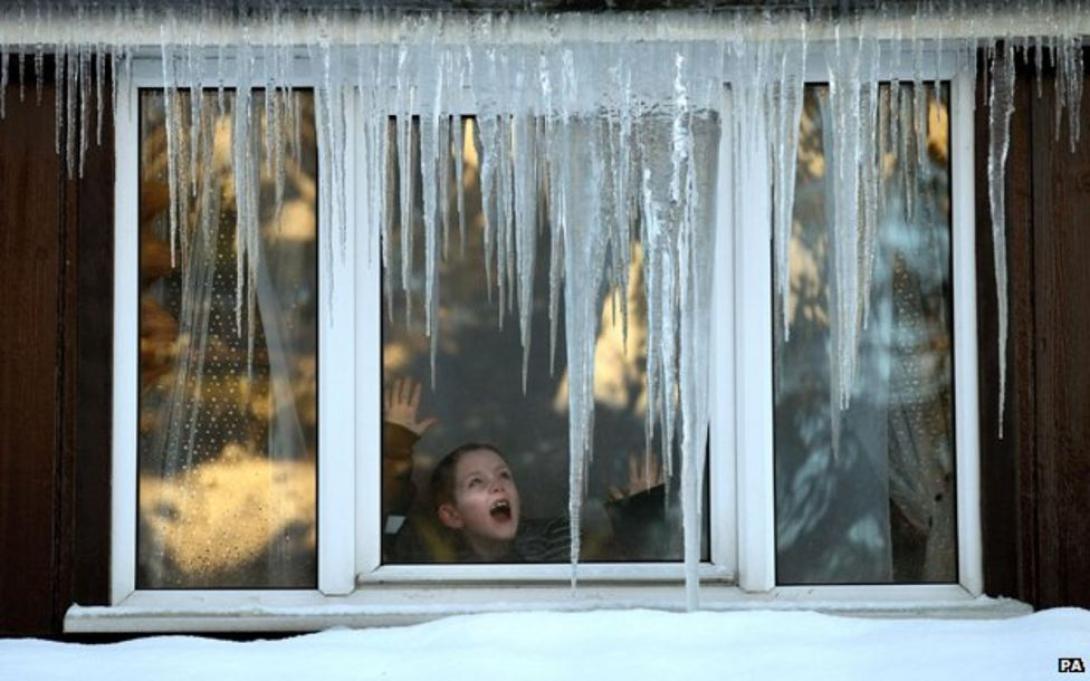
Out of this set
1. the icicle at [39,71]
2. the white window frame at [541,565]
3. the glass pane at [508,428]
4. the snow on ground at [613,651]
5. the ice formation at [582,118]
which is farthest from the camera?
the glass pane at [508,428]

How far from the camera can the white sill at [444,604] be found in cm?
464

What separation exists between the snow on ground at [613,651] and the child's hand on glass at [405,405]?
24.9 inches

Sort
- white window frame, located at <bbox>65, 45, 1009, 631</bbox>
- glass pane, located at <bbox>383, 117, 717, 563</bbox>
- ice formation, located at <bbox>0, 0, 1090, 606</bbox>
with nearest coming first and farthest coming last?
ice formation, located at <bbox>0, 0, 1090, 606</bbox> → white window frame, located at <bbox>65, 45, 1009, 631</bbox> → glass pane, located at <bbox>383, 117, 717, 563</bbox>

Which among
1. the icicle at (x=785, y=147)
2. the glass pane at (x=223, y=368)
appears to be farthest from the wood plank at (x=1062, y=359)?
the glass pane at (x=223, y=368)

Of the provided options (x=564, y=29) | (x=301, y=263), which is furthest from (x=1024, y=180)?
(x=301, y=263)

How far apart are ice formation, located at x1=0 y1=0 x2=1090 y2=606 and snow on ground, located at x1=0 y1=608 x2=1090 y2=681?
247mm

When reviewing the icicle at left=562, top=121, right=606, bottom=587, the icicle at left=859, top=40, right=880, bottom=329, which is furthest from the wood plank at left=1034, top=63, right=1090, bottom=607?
the icicle at left=562, top=121, right=606, bottom=587

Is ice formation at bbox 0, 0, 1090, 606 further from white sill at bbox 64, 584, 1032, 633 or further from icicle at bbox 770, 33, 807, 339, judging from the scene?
white sill at bbox 64, 584, 1032, 633

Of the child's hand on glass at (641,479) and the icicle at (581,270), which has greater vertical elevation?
the icicle at (581,270)

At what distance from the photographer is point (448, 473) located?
4914 mm

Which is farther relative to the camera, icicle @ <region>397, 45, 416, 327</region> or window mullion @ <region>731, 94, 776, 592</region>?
window mullion @ <region>731, 94, 776, 592</region>

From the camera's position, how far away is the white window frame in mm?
4750

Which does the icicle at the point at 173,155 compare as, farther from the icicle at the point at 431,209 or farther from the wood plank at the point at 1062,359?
the wood plank at the point at 1062,359

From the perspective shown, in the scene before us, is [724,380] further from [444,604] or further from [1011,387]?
[444,604]
